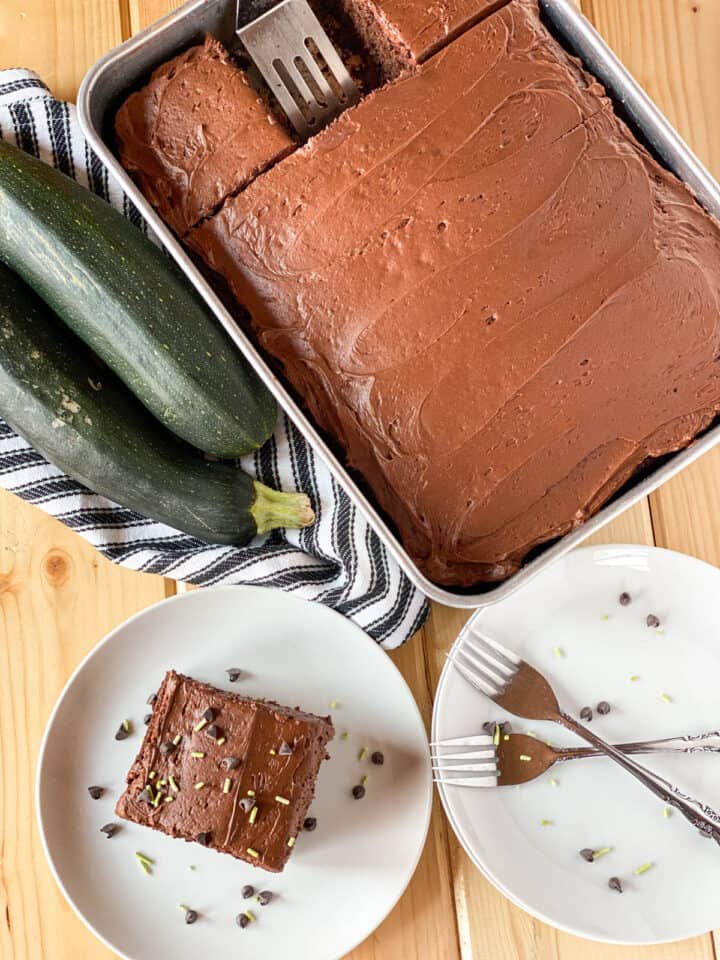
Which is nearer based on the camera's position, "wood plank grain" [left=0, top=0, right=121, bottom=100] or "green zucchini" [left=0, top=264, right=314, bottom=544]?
"green zucchini" [left=0, top=264, right=314, bottom=544]

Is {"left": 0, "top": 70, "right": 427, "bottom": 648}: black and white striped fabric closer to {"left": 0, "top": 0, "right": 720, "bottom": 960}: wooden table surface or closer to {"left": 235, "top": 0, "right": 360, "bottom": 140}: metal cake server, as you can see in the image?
{"left": 0, "top": 0, "right": 720, "bottom": 960}: wooden table surface

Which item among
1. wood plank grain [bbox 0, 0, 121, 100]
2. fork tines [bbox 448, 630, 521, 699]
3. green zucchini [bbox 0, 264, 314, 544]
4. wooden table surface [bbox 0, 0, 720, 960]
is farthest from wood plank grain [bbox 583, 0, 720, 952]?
wood plank grain [bbox 0, 0, 121, 100]

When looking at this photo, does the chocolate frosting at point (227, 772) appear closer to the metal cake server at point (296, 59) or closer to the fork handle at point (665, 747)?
the fork handle at point (665, 747)

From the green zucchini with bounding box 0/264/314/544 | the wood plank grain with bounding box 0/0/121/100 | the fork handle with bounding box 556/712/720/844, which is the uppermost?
the wood plank grain with bounding box 0/0/121/100

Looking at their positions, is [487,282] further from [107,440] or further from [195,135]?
[107,440]

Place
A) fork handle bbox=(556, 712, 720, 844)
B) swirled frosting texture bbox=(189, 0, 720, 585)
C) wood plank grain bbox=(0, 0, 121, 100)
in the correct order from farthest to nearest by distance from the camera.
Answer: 1. wood plank grain bbox=(0, 0, 121, 100)
2. fork handle bbox=(556, 712, 720, 844)
3. swirled frosting texture bbox=(189, 0, 720, 585)

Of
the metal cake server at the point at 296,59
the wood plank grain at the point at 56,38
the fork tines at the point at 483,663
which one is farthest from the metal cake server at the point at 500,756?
the wood plank grain at the point at 56,38

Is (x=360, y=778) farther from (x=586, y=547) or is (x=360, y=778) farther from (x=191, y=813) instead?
(x=586, y=547)
